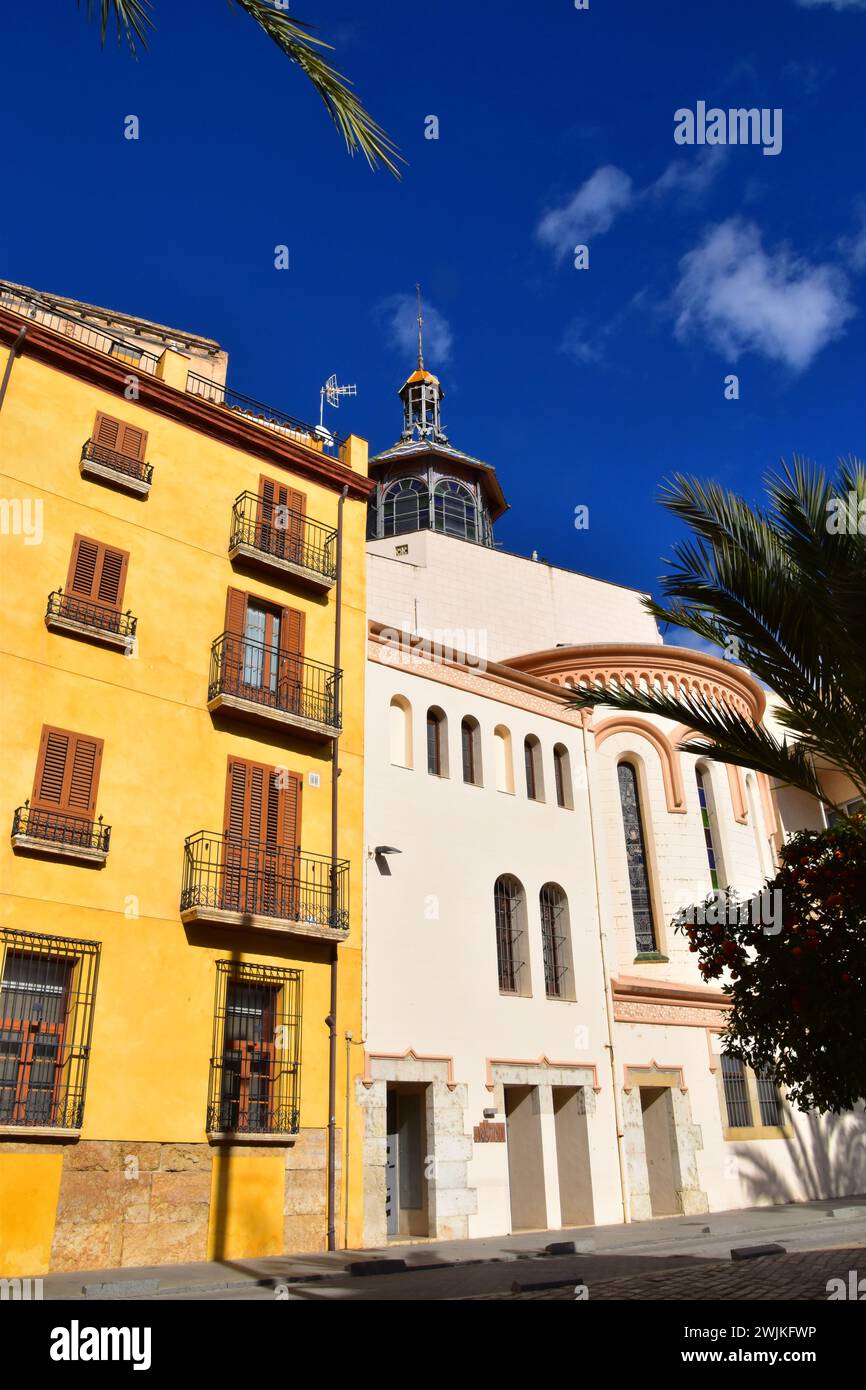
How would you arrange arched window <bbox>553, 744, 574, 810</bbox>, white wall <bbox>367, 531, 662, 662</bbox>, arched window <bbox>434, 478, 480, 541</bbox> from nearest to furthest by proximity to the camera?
arched window <bbox>553, 744, 574, 810</bbox> → white wall <bbox>367, 531, 662, 662</bbox> → arched window <bbox>434, 478, 480, 541</bbox>

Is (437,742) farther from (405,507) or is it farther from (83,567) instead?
(405,507)

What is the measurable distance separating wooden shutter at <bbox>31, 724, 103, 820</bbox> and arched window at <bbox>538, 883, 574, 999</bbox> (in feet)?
32.6

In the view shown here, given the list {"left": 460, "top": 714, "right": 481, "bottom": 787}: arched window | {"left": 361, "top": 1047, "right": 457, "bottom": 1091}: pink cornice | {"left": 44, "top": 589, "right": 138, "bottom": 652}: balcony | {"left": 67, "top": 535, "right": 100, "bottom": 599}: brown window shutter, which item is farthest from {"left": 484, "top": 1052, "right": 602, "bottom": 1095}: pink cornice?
{"left": 67, "top": 535, "right": 100, "bottom": 599}: brown window shutter

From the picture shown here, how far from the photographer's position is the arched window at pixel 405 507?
1443 inches

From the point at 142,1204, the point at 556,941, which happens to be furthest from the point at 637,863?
the point at 142,1204

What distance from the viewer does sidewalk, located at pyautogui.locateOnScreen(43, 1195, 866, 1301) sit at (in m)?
11.5

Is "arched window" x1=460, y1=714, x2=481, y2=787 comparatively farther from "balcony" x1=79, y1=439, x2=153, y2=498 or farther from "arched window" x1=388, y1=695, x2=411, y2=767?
"balcony" x1=79, y1=439, x2=153, y2=498

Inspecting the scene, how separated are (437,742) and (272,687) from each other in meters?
4.13

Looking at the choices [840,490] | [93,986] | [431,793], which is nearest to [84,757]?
[93,986]

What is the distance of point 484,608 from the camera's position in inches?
1247

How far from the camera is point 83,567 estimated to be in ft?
53.9

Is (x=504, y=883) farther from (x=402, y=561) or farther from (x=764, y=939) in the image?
(x=402, y=561)
